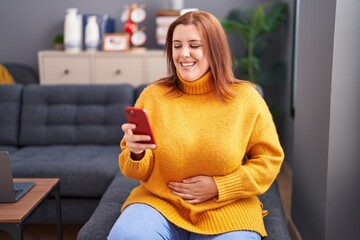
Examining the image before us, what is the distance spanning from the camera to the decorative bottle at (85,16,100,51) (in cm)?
400

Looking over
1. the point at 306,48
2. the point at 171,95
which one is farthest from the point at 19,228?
the point at 306,48

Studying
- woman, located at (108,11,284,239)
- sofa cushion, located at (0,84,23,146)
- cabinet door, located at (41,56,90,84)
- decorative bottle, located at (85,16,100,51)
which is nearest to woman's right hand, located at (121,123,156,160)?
woman, located at (108,11,284,239)

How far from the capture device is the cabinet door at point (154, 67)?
12.9ft

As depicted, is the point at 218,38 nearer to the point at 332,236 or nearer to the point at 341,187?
the point at 341,187

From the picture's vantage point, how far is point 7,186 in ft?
5.75

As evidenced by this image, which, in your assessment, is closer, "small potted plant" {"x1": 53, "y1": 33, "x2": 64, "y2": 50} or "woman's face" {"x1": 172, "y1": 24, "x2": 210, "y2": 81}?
"woman's face" {"x1": 172, "y1": 24, "x2": 210, "y2": 81}

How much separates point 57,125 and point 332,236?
1938 millimetres

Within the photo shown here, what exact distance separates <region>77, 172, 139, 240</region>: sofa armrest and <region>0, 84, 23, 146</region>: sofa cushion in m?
1.00

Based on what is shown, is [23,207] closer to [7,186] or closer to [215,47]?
A: [7,186]

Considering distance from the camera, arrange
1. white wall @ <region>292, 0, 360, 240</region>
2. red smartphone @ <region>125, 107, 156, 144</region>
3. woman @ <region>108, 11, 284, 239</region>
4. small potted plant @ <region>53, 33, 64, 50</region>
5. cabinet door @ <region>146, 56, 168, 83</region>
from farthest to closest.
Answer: small potted plant @ <region>53, 33, 64, 50</region> < cabinet door @ <region>146, 56, 168, 83</region> < white wall @ <region>292, 0, 360, 240</region> < woman @ <region>108, 11, 284, 239</region> < red smartphone @ <region>125, 107, 156, 144</region>

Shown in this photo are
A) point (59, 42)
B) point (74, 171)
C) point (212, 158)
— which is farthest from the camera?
point (59, 42)

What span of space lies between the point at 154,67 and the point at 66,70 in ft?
2.64

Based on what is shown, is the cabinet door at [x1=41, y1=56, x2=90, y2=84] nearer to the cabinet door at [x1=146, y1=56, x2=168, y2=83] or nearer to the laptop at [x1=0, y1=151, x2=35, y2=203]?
the cabinet door at [x1=146, y1=56, x2=168, y2=83]

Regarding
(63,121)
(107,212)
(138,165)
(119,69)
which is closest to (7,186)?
(107,212)
